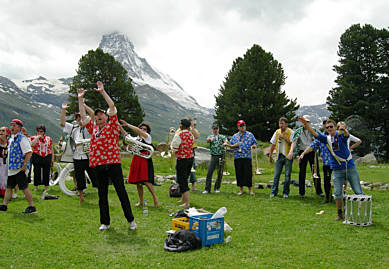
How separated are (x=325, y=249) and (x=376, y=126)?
37.8 meters

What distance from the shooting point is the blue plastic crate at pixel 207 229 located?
519 centimetres

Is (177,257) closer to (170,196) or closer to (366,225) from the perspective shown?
(366,225)

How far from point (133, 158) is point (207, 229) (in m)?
3.55

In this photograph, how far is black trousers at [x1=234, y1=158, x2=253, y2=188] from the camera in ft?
33.9

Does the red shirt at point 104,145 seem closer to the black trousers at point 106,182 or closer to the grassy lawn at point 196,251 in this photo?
the black trousers at point 106,182

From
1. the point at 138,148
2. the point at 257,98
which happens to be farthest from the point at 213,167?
the point at 257,98

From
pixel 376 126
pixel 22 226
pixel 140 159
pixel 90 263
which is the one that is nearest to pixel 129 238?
pixel 90 263

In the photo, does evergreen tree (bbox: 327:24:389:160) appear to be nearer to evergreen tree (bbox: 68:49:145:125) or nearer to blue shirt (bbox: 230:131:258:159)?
evergreen tree (bbox: 68:49:145:125)

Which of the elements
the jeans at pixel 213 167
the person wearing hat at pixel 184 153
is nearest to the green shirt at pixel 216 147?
the jeans at pixel 213 167

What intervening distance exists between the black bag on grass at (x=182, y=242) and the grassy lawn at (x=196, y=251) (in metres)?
0.11

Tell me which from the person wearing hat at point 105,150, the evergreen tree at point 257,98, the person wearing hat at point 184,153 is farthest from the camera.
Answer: the evergreen tree at point 257,98

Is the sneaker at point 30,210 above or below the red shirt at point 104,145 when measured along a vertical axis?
below

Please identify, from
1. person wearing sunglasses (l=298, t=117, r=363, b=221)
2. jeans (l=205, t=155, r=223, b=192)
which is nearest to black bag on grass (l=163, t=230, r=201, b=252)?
person wearing sunglasses (l=298, t=117, r=363, b=221)

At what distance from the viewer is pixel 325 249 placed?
16.7ft
